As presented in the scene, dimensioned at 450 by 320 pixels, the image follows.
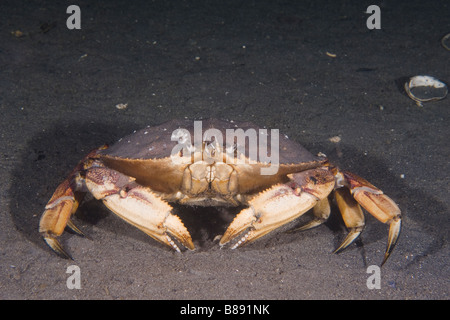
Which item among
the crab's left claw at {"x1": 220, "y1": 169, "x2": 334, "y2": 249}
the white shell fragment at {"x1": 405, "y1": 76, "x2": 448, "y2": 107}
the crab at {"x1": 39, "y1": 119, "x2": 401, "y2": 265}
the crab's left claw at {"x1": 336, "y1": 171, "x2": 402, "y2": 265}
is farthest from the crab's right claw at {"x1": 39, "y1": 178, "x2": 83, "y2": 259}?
the white shell fragment at {"x1": 405, "y1": 76, "x2": 448, "y2": 107}

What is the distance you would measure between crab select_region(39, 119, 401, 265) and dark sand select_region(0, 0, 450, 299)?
0.24m

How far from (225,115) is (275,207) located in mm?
2285

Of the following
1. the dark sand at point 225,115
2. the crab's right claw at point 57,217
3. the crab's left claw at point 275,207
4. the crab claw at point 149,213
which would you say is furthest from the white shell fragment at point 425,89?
the crab's right claw at point 57,217

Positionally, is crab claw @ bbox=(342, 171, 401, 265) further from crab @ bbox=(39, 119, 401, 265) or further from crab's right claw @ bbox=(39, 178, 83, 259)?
crab's right claw @ bbox=(39, 178, 83, 259)

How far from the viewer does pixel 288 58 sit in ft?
19.7

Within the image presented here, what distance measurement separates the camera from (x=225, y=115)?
4715mm

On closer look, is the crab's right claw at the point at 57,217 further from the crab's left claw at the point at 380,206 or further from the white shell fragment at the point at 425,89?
the white shell fragment at the point at 425,89

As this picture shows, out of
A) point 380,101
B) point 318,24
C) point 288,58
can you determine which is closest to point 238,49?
point 288,58

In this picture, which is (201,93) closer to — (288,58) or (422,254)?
(288,58)

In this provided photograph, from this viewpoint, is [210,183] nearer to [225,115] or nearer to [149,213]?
[149,213]

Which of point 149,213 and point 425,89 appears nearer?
point 149,213

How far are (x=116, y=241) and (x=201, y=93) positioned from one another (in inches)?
103

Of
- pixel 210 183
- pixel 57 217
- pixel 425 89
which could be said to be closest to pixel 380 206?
pixel 210 183
